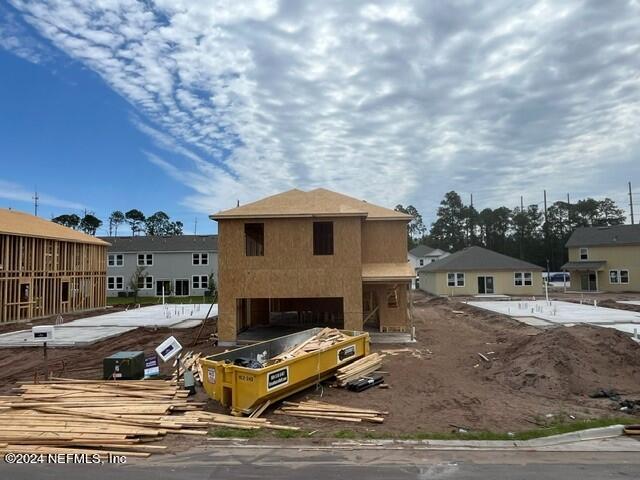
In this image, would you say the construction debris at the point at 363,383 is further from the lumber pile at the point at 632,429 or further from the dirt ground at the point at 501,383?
the lumber pile at the point at 632,429

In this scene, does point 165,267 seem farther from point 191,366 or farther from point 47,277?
point 191,366

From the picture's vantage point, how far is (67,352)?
1675 cm

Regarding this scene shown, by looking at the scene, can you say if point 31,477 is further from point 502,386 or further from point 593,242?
point 593,242

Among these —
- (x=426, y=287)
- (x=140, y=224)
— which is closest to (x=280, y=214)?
(x=426, y=287)

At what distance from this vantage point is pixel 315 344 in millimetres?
12258

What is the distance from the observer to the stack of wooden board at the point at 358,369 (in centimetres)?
1125

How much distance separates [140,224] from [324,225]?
325 feet

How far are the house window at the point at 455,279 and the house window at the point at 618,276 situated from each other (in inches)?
657

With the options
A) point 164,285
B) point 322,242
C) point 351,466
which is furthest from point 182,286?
point 351,466

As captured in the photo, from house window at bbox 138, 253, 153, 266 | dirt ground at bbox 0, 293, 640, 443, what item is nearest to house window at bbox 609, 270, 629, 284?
dirt ground at bbox 0, 293, 640, 443

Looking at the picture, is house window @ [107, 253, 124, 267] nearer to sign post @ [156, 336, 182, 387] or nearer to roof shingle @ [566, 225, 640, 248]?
sign post @ [156, 336, 182, 387]

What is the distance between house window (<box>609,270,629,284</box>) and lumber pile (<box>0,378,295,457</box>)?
51.3 meters

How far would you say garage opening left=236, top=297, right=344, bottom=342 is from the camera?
20656 millimetres

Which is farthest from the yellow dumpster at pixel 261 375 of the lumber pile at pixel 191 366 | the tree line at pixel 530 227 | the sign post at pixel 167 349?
Answer: the tree line at pixel 530 227
